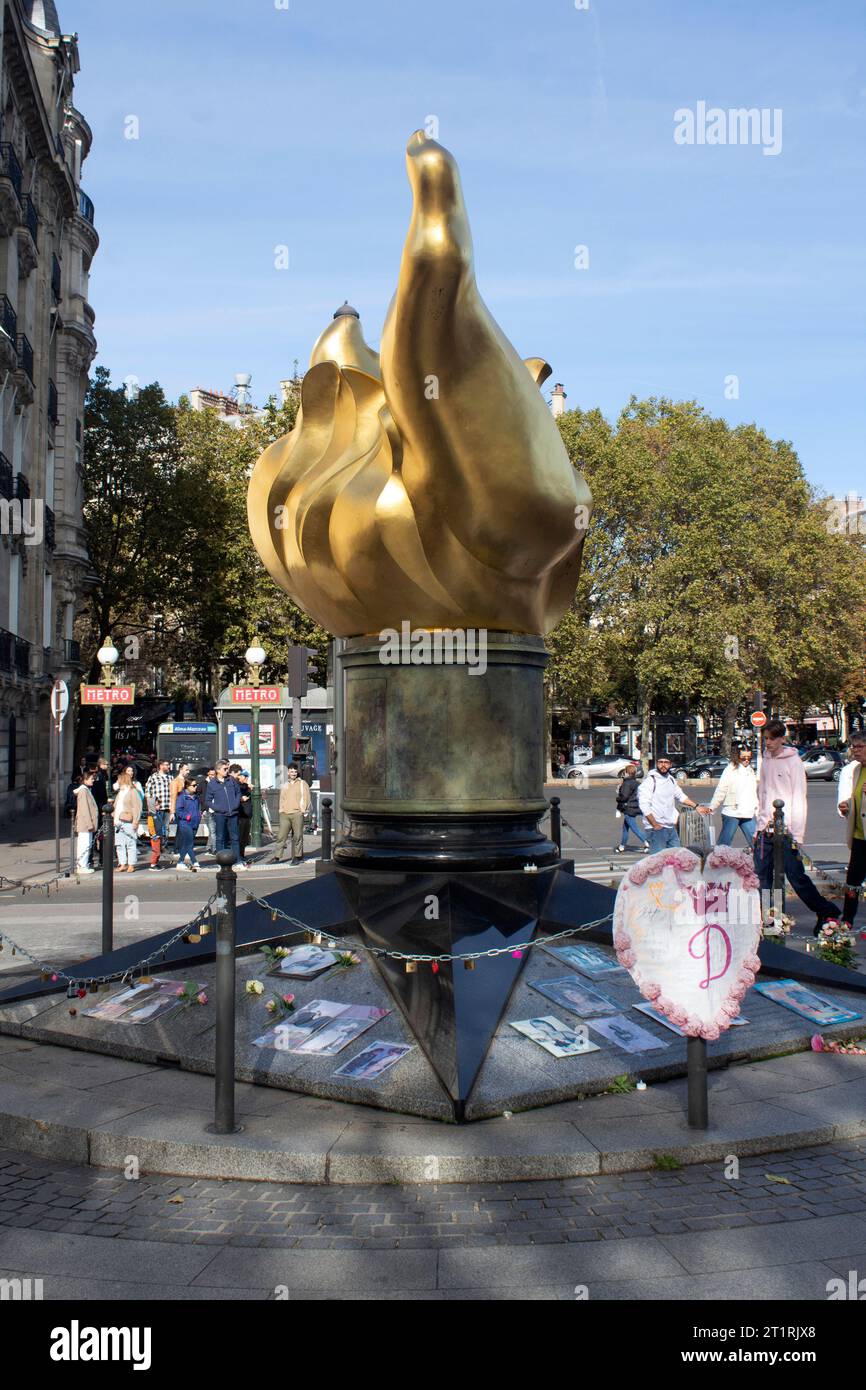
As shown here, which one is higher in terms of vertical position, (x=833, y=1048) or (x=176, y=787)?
A: (x=176, y=787)

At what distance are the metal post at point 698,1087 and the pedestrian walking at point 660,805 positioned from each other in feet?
30.7

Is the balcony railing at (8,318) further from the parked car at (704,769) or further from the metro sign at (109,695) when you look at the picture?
the parked car at (704,769)

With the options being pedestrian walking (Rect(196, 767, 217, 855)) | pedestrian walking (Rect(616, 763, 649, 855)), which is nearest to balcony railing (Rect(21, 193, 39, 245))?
pedestrian walking (Rect(196, 767, 217, 855))

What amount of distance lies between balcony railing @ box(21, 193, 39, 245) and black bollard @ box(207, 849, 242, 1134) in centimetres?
2806

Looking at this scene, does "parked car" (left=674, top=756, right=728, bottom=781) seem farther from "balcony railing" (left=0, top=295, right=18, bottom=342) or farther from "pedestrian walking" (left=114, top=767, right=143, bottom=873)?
"pedestrian walking" (left=114, top=767, right=143, bottom=873)

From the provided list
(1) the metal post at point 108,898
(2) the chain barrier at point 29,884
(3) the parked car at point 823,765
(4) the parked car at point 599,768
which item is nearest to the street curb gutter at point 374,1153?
(1) the metal post at point 108,898

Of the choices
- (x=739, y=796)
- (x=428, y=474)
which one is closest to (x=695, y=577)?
(x=739, y=796)

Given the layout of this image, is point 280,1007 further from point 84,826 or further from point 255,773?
point 255,773

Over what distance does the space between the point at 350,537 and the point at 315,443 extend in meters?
1.15

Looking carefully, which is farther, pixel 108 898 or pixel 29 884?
pixel 29 884

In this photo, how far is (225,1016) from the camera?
5.47 meters

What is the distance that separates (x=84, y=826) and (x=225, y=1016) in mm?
12791

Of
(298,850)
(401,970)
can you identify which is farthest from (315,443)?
(298,850)
